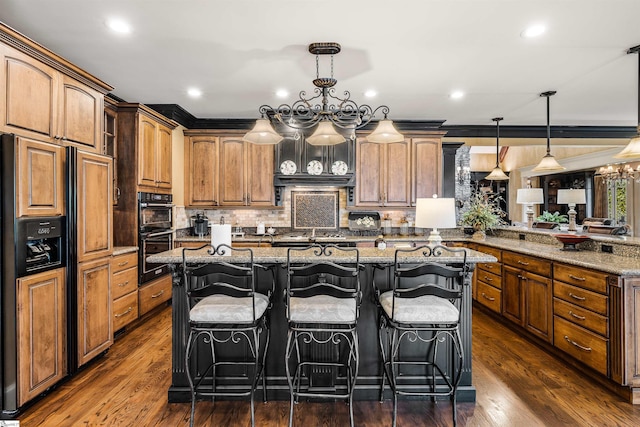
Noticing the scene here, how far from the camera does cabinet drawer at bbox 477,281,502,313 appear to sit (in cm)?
412

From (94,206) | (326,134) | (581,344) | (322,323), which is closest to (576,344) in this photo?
(581,344)

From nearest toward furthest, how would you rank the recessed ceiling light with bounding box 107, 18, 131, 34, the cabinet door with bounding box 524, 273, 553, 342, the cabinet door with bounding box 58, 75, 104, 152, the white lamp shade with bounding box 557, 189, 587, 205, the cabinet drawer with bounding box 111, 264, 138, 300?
the recessed ceiling light with bounding box 107, 18, 131, 34 → the cabinet door with bounding box 58, 75, 104, 152 → the cabinet door with bounding box 524, 273, 553, 342 → the cabinet drawer with bounding box 111, 264, 138, 300 → the white lamp shade with bounding box 557, 189, 587, 205

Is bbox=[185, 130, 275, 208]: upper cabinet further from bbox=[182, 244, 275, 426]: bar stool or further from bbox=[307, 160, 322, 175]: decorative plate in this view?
bbox=[182, 244, 275, 426]: bar stool

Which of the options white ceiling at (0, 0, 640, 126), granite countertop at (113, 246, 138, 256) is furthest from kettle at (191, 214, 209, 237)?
white ceiling at (0, 0, 640, 126)

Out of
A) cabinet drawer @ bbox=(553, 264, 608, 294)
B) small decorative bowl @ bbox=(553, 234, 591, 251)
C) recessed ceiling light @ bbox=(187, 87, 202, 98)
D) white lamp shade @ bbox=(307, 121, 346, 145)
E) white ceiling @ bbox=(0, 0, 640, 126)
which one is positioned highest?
recessed ceiling light @ bbox=(187, 87, 202, 98)

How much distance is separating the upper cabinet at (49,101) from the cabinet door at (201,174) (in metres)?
2.15

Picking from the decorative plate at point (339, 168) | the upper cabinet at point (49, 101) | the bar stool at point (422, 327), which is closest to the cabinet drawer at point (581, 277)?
the bar stool at point (422, 327)

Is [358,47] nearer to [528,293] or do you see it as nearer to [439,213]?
[439,213]

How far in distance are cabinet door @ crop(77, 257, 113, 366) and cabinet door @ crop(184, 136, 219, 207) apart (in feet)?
7.49

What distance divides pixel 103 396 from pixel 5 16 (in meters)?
2.73

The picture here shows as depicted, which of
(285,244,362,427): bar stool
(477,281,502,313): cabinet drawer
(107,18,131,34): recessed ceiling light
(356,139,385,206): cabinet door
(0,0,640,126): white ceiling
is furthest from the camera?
(356,139,385,206): cabinet door

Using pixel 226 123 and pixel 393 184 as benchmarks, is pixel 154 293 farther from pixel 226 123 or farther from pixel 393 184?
pixel 393 184

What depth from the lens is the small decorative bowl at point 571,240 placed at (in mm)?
3525

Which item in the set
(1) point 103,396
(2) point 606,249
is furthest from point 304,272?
(2) point 606,249
